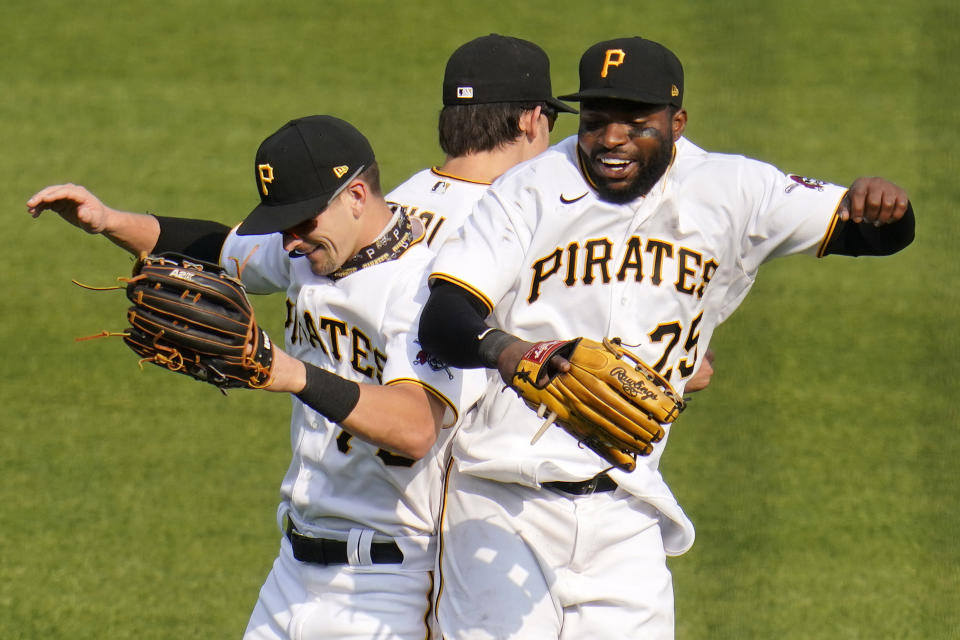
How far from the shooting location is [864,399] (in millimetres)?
8164

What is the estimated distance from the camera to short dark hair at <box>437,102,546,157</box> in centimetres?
502

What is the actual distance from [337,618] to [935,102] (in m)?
8.41

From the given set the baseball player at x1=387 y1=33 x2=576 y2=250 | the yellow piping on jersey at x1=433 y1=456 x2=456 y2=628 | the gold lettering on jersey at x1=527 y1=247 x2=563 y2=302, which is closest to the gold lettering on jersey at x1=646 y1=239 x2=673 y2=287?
the gold lettering on jersey at x1=527 y1=247 x2=563 y2=302

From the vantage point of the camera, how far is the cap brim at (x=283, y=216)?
3.96 meters

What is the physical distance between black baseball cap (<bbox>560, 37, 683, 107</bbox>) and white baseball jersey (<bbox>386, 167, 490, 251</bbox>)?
882mm

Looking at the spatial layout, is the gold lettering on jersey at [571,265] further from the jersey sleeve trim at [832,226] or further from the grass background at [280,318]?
the grass background at [280,318]

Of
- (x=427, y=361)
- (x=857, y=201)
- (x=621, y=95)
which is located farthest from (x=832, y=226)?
(x=427, y=361)

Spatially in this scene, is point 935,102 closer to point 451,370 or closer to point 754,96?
point 754,96

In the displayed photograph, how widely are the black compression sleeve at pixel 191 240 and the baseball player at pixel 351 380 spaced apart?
42 cm

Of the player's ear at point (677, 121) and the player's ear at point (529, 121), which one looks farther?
the player's ear at point (529, 121)

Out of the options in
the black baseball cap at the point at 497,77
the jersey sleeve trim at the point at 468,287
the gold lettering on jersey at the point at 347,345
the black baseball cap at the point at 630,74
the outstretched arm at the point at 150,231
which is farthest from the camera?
the black baseball cap at the point at 497,77

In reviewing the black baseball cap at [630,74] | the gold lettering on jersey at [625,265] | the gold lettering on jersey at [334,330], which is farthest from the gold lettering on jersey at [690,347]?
the gold lettering on jersey at [334,330]

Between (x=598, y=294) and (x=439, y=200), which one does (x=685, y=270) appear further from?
(x=439, y=200)

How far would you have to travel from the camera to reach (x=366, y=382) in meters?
4.16
